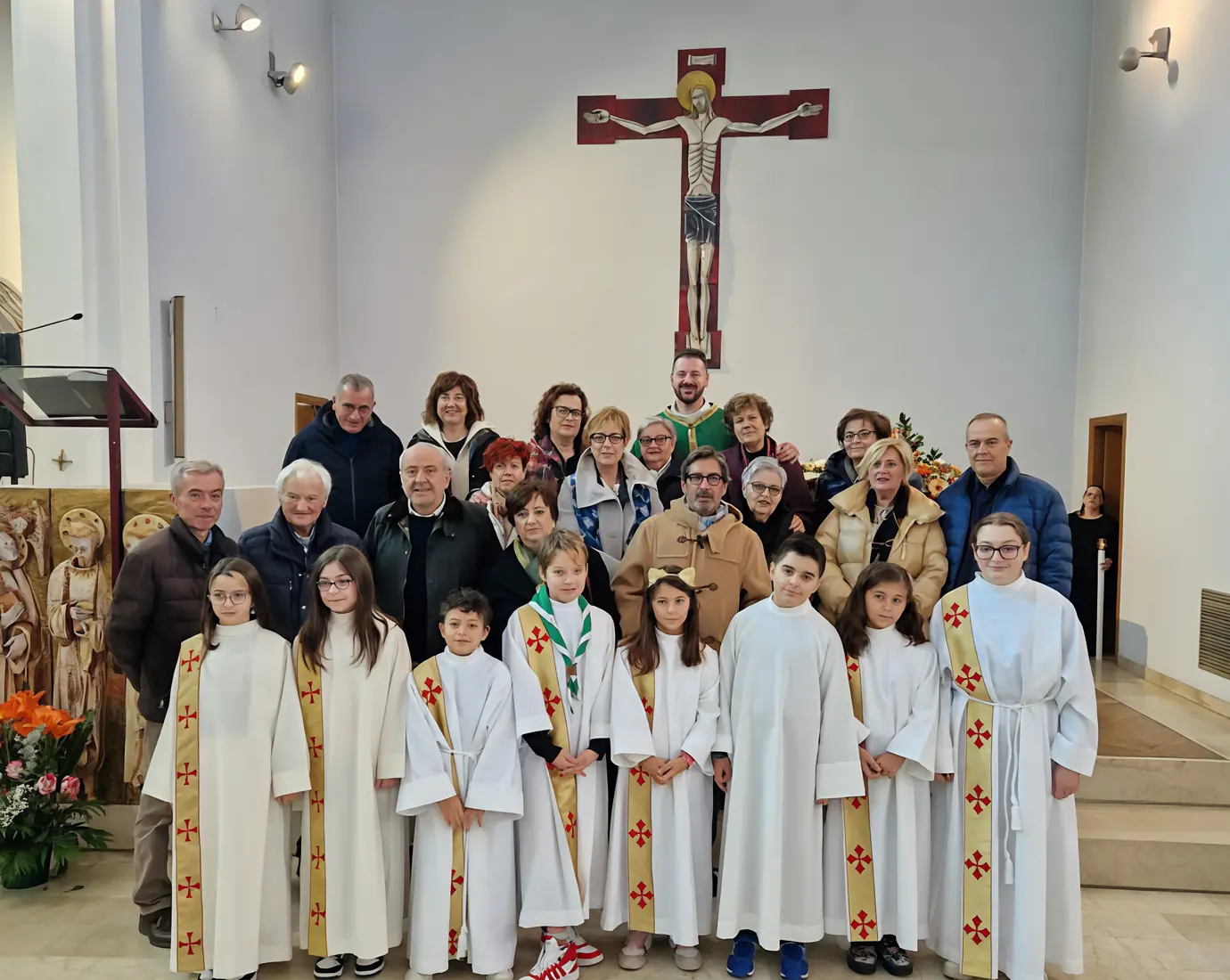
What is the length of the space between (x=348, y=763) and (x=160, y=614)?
91 centimetres

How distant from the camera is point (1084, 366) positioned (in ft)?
25.8

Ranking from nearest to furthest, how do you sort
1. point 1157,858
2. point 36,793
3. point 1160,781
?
1. point 36,793
2. point 1157,858
3. point 1160,781

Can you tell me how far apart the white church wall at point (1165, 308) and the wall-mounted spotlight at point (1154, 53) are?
9 cm

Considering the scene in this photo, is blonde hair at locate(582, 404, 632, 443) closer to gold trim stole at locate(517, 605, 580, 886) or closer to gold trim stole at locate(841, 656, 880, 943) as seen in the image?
gold trim stole at locate(517, 605, 580, 886)

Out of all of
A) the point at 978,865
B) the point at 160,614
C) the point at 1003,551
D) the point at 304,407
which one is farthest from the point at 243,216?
the point at 978,865

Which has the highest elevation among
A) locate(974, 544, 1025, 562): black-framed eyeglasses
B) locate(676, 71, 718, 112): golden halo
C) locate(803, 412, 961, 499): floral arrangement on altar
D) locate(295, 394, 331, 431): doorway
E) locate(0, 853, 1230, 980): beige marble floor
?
locate(676, 71, 718, 112): golden halo

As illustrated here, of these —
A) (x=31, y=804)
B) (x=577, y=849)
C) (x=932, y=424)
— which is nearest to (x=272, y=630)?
(x=577, y=849)

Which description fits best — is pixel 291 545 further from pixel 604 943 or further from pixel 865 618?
pixel 865 618

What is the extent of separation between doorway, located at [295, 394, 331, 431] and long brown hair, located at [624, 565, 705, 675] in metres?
5.63

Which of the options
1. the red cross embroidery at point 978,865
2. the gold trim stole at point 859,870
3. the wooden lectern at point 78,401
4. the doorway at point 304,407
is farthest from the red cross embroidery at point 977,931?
the doorway at point 304,407

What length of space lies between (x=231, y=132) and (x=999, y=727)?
21.9 ft

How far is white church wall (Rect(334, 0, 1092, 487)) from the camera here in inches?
314

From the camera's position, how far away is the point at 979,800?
3.05 metres

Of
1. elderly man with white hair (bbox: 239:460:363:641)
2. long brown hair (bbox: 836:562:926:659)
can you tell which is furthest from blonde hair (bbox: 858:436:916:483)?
elderly man with white hair (bbox: 239:460:363:641)
